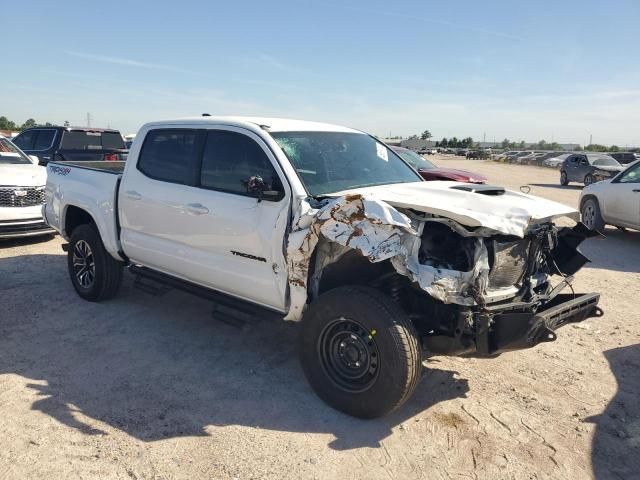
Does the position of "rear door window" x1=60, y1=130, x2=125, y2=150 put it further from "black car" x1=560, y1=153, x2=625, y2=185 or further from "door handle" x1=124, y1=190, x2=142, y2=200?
"black car" x1=560, y1=153, x2=625, y2=185

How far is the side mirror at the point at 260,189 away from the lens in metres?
3.94

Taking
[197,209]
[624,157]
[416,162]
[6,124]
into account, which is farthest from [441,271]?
[6,124]

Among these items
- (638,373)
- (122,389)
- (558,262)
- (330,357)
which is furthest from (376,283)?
(638,373)

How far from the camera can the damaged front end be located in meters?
3.37

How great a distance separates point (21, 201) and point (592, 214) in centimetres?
1027

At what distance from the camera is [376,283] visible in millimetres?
3867

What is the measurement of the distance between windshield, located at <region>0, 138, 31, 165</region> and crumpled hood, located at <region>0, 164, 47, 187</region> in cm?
30

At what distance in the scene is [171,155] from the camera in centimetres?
500

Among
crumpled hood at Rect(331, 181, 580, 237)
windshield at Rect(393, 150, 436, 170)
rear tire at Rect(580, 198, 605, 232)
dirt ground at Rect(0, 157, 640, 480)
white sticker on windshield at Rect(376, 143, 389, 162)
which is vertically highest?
white sticker on windshield at Rect(376, 143, 389, 162)

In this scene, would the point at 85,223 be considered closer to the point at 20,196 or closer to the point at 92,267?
the point at 92,267

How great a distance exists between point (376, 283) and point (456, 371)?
3.93 feet

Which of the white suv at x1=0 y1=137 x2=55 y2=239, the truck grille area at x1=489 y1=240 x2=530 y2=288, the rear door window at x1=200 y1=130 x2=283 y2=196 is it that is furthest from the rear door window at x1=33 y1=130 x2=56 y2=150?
the truck grille area at x1=489 y1=240 x2=530 y2=288

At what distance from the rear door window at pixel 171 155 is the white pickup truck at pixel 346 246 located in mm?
14

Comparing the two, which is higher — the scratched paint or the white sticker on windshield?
the white sticker on windshield
